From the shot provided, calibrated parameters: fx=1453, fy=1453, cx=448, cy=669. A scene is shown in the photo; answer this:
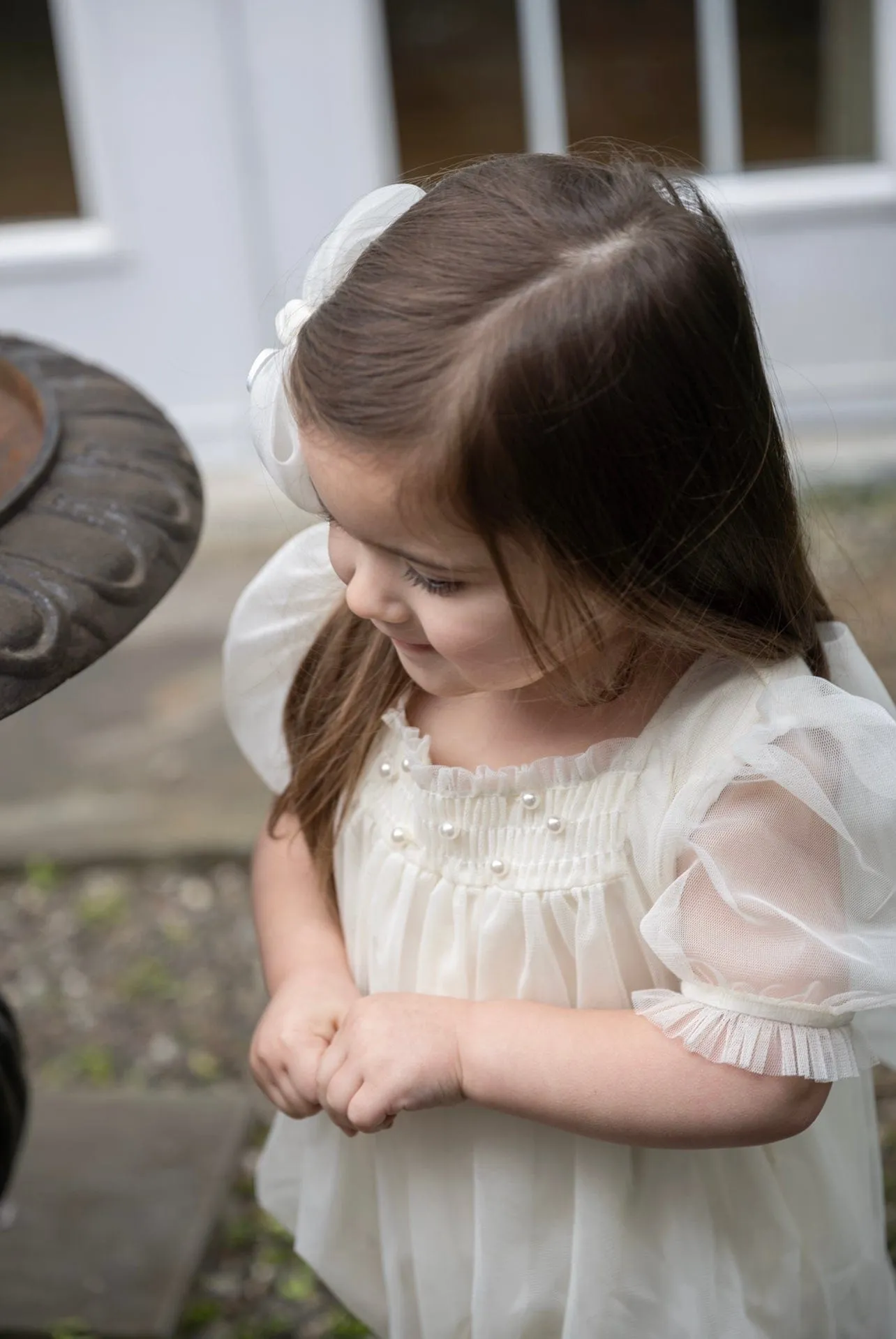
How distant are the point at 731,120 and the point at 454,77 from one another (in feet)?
2.75

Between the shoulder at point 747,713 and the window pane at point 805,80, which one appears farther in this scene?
the window pane at point 805,80

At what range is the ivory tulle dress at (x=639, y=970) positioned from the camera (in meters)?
0.98

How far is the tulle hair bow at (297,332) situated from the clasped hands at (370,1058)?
39 cm

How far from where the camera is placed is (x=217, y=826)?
2.89m

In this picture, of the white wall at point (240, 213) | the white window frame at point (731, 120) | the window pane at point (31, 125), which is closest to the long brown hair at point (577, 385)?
the white wall at point (240, 213)

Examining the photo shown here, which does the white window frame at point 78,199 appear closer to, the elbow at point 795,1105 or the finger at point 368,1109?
the finger at point 368,1109

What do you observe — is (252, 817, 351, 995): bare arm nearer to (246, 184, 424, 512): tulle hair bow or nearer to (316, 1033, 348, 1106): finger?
(316, 1033, 348, 1106): finger

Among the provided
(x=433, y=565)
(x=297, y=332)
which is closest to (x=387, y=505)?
(x=433, y=565)

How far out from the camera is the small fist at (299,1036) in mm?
1164

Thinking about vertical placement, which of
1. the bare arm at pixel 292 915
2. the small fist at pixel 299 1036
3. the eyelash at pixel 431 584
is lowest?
the small fist at pixel 299 1036

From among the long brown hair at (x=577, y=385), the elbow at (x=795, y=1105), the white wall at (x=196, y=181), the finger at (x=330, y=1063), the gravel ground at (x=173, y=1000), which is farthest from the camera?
the white wall at (x=196, y=181)

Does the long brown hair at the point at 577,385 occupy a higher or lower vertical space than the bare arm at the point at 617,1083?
higher

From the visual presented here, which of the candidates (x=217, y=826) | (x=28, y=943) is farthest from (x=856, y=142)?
(x=28, y=943)

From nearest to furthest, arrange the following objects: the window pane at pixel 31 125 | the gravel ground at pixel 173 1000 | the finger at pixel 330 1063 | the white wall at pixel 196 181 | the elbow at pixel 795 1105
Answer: the elbow at pixel 795 1105, the finger at pixel 330 1063, the gravel ground at pixel 173 1000, the white wall at pixel 196 181, the window pane at pixel 31 125
